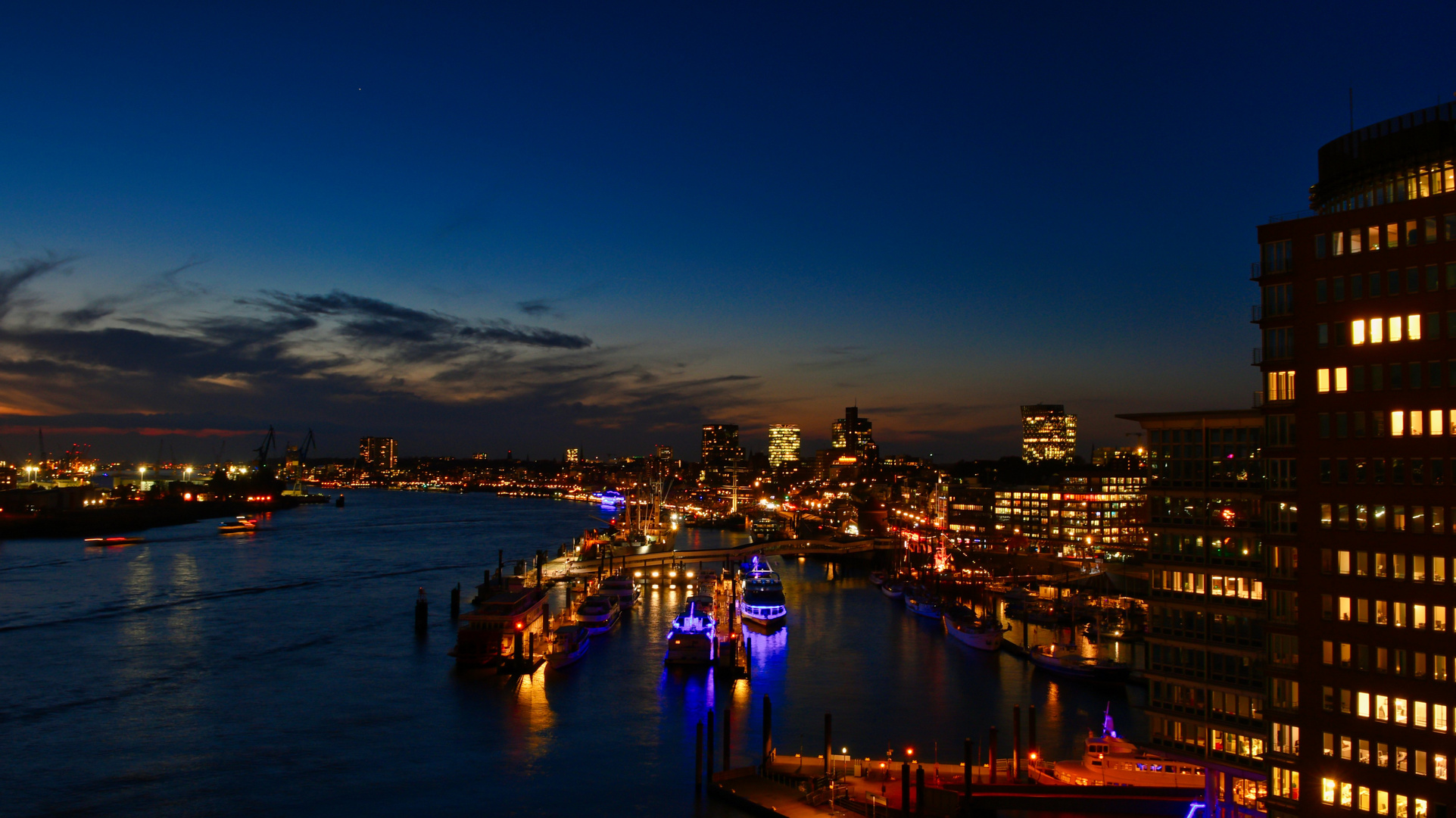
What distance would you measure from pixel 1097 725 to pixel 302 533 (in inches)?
3473

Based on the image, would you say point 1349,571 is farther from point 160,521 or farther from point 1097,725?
point 160,521

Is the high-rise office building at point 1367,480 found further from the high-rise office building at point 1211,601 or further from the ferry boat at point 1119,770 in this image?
the ferry boat at point 1119,770

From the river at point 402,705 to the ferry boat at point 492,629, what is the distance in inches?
32.3

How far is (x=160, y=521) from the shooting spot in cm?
10888

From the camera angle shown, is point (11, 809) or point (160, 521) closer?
point (11, 809)

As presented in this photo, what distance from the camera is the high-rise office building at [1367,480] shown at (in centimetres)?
1320

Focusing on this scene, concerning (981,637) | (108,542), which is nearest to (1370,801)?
(981,637)

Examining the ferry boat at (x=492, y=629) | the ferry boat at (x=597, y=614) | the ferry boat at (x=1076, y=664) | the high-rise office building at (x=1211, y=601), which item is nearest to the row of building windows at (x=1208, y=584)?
the high-rise office building at (x=1211, y=601)

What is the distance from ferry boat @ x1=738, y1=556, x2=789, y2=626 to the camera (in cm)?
4194

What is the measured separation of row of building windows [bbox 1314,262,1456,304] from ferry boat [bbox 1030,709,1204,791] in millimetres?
10119

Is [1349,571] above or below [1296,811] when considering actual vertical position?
above

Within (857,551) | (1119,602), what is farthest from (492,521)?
(1119,602)

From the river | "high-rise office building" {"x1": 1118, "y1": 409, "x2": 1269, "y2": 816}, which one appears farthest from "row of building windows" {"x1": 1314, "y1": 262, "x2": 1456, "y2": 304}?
the river

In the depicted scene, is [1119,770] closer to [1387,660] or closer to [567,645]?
[1387,660]
